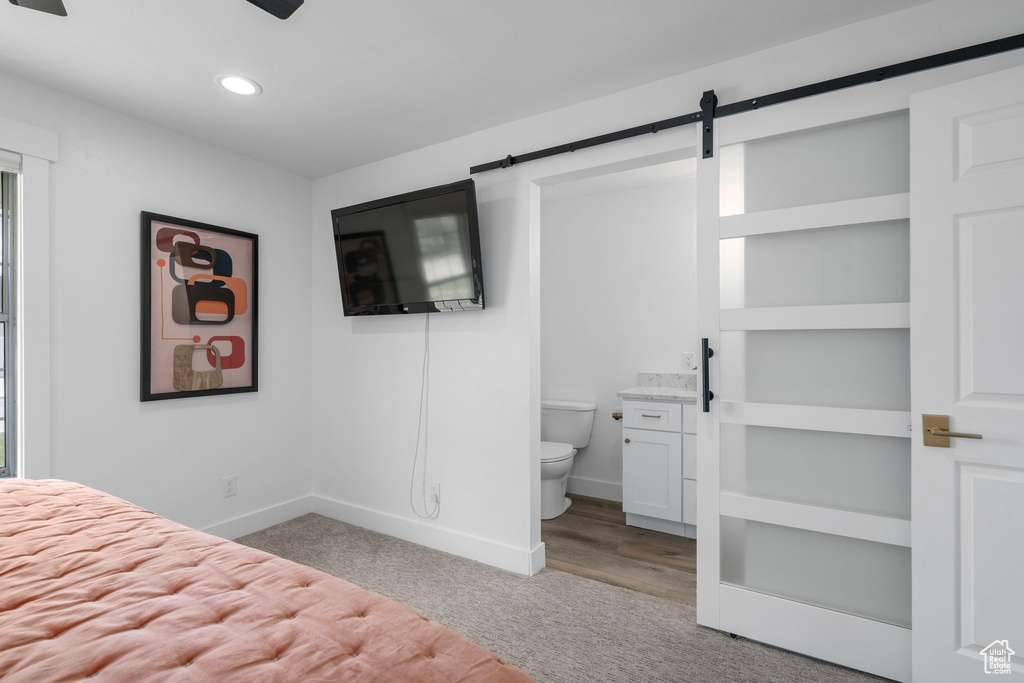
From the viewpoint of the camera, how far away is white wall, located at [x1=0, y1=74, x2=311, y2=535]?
235 centimetres

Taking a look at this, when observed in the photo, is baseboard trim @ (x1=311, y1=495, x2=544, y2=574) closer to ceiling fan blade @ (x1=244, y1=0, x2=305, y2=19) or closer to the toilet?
the toilet

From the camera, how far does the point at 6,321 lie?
87.7 inches

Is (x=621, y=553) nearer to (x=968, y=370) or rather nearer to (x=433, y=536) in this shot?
(x=433, y=536)

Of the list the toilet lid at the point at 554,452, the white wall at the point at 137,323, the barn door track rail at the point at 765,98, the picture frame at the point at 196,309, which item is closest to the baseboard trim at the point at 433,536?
the white wall at the point at 137,323

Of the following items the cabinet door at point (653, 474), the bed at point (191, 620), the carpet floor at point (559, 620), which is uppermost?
the bed at point (191, 620)

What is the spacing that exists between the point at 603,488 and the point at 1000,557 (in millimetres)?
2557

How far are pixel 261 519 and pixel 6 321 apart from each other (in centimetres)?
174

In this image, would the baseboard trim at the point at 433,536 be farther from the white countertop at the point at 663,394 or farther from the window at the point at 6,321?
the window at the point at 6,321

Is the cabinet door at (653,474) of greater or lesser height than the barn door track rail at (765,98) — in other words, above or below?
below

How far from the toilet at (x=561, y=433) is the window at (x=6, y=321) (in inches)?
112

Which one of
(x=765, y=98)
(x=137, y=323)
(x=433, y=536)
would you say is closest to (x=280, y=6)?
(x=765, y=98)

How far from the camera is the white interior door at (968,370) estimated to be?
1.54m

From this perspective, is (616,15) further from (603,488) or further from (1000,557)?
(603,488)

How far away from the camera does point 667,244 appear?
12.2 ft
